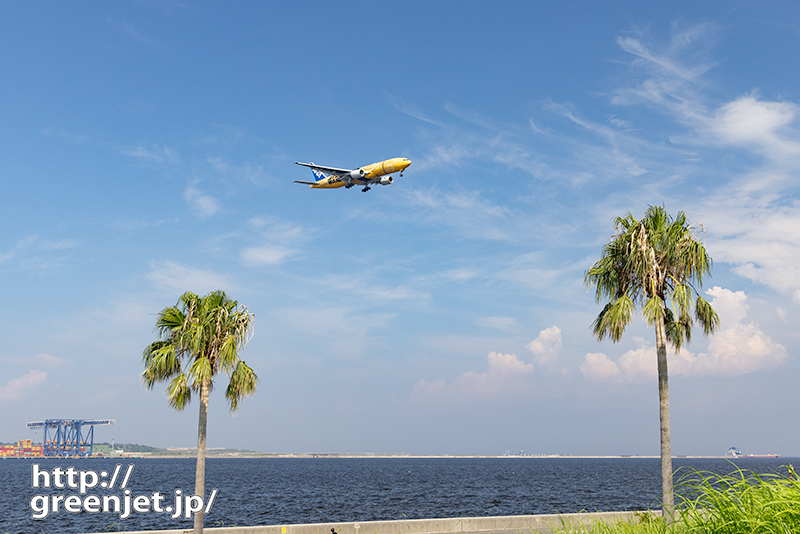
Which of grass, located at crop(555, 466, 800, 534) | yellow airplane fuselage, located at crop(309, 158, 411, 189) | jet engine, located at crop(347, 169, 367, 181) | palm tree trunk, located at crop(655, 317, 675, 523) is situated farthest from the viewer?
jet engine, located at crop(347, 169, 367, 181)

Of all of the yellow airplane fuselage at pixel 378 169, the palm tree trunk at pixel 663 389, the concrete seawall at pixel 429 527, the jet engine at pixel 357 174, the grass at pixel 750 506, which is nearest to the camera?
the grass at pixel 750 506

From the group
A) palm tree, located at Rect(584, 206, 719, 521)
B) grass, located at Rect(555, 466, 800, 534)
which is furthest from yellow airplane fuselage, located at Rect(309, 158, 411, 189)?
grass, located at Rect(555, 466, 800, 534)

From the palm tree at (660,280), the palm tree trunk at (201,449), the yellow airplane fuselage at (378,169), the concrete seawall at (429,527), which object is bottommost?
the concrete seawall at (429,527)

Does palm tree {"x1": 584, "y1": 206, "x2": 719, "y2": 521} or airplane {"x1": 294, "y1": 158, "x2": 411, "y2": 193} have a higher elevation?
airplane {"x1": 294, "y1": 158, "x2": 411, "y2": 193}

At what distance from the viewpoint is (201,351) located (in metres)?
22.9

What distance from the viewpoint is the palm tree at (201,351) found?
2256cm

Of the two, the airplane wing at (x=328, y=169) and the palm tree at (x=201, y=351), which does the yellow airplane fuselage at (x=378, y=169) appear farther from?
the palm tree at (x=201, y=351)

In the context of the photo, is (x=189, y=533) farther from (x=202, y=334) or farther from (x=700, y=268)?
(x=700, y=268)

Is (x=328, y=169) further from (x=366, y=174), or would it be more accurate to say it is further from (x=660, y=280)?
(x=660, y=280)

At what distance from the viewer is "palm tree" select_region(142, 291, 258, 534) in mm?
22562

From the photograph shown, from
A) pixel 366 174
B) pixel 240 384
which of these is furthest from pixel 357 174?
pixel 240 384

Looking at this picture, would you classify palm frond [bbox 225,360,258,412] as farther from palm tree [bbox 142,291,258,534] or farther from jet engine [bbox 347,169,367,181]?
jet engine [bbox 347,169,367,181]

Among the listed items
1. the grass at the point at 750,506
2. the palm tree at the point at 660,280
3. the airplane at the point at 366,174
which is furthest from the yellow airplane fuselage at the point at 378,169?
the grass at the point at 750,506

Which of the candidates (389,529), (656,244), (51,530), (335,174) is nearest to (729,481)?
(656,244)
